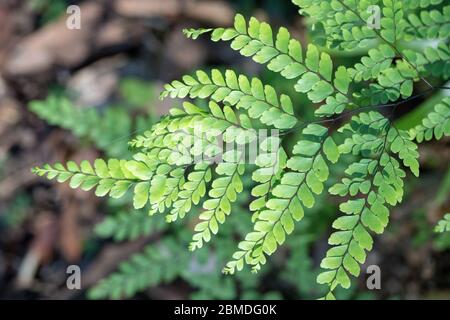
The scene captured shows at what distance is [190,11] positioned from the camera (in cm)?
451

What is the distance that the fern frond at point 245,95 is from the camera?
1.69 meters

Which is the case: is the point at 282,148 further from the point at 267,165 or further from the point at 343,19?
the point at 343,19

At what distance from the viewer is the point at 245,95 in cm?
170

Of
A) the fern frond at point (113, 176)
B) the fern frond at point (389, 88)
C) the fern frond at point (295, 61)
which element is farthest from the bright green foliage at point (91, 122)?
the fern frond at point (389, 88)

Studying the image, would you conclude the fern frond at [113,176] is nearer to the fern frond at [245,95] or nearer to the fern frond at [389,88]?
the fern frond at [245,95]

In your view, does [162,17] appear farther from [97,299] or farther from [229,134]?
[229,134]

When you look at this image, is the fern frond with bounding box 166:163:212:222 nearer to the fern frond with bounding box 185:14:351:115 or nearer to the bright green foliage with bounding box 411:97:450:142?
the fern frond with bounding box 185:14:351:115

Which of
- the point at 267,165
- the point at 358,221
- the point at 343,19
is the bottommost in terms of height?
the point at 358,221

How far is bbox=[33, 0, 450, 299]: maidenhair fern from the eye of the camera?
5.31 ft

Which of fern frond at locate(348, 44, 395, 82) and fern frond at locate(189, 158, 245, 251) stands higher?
fern frond at locate(348, 44, 395, 82)

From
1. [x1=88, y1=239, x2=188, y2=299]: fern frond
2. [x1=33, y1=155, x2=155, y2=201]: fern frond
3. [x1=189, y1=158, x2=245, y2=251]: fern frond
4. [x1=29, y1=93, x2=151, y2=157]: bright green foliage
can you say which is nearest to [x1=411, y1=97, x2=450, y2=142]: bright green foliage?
[x1=189, y1=158, x2=245, y2=251]: fern frond

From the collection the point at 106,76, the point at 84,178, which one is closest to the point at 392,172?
the point at 84,178

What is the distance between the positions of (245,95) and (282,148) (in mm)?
199

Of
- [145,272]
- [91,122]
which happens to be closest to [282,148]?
[145,272]
